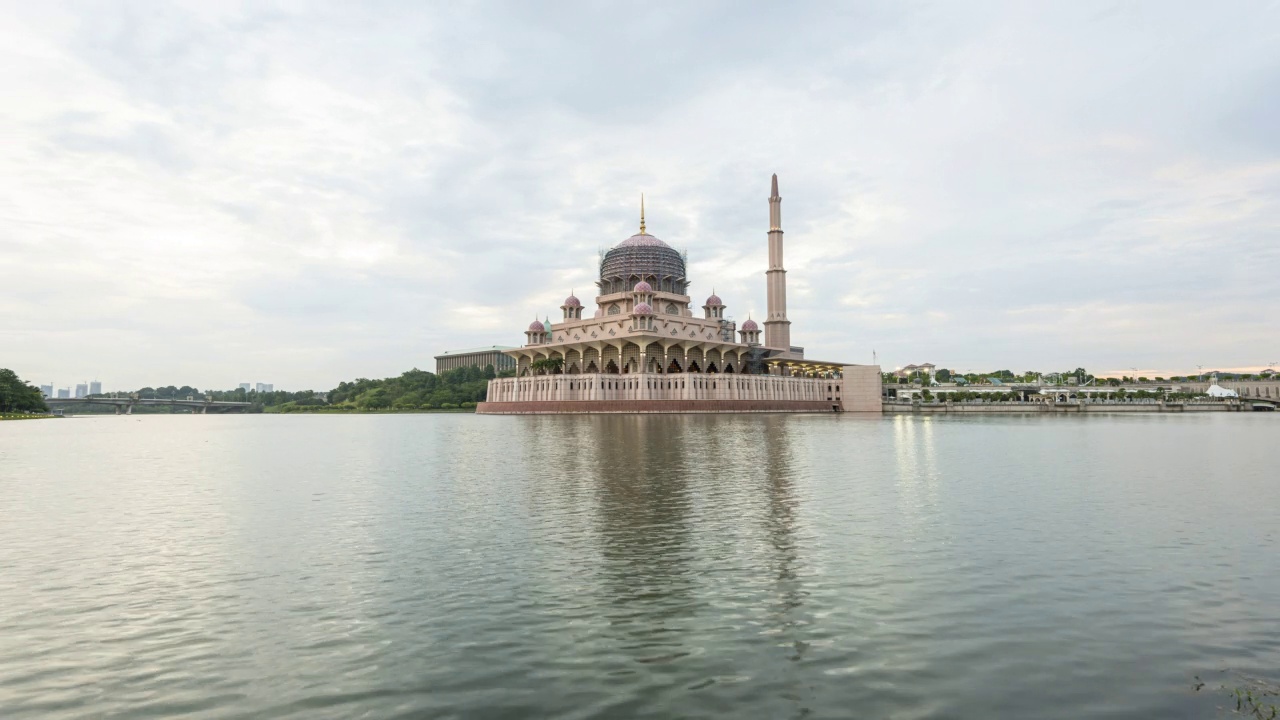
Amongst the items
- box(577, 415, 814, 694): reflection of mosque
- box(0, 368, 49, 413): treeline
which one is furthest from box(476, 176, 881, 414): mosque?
box(577, 415, 814, 694): reflection of mosque

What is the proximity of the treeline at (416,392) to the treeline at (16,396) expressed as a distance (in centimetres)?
6664

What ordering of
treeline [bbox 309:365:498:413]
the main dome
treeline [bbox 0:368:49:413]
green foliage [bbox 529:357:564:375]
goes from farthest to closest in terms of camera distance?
treeline [bbox 309:365:498:413]
the main dome
green foliage [bbox 529:357:564:375]
treeline [bbox 0:368:49:413]

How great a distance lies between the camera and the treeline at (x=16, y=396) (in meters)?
106

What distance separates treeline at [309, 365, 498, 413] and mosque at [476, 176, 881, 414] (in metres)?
31.3

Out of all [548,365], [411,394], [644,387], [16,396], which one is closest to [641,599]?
[644,387]

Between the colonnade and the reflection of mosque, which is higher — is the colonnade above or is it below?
above

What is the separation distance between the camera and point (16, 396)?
109 meters

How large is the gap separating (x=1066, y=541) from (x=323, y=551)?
1510cm

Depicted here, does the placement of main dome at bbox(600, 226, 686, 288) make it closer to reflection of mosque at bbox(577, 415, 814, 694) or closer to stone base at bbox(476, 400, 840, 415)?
stone base at bbox(476, 400, 840, 415)

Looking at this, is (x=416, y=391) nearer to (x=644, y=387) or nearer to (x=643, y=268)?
(x=643, y=268)

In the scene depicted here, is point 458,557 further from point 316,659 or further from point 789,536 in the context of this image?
point 789,536

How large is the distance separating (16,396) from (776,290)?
401 ft

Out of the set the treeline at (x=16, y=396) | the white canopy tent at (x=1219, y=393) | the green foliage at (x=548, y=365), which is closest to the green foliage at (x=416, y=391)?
the green foliage at (x=548, y=365)

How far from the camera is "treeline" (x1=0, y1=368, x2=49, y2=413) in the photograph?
10550cm
